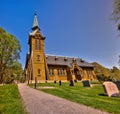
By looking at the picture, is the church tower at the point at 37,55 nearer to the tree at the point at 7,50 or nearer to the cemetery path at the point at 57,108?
the tree at the point at 7,50

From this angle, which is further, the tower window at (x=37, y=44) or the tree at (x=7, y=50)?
the tower window at (x=37, y=44)

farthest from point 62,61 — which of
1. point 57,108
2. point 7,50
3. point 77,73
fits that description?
point 57,108

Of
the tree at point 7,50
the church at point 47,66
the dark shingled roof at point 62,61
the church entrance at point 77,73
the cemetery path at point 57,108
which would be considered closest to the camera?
the cemetery path at point 57,108

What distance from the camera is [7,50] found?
38.0 metres

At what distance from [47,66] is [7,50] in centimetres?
1300

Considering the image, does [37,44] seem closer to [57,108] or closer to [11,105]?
[11,105]

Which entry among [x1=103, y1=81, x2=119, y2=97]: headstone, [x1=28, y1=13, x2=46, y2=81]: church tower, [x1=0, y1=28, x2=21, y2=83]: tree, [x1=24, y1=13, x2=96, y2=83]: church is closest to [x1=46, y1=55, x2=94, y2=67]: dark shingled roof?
[x1=24, y1=13, x2=96, y2=83]: church

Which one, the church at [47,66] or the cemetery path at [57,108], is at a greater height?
the church at [47,66]

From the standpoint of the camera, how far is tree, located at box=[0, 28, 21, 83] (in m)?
36.7

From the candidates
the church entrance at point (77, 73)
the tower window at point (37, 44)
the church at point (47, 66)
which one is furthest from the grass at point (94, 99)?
the church entrance at point (77, 73)

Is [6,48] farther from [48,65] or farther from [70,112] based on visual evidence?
[70,112]

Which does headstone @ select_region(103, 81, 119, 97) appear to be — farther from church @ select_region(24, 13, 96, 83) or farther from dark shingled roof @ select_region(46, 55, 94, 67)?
dark shingled roof @ select_region(46, 55, 94, 67)

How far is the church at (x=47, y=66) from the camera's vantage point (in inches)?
1704

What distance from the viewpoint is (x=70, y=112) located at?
7.42 metres
